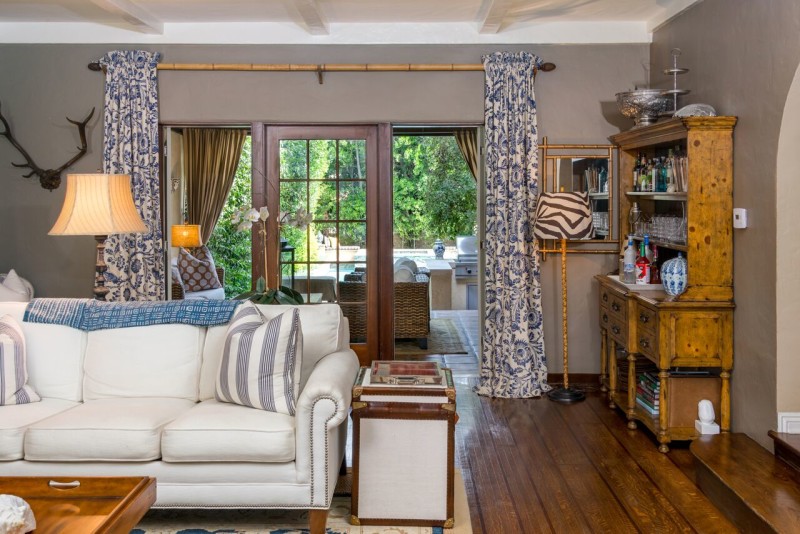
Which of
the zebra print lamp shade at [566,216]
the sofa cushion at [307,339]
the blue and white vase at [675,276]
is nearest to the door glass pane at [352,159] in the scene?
the zebra print lamp shade at [566,216]

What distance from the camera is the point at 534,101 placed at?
597cm

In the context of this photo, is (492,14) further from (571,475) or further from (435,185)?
(435,185)

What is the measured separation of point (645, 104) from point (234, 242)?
6026 millimetres

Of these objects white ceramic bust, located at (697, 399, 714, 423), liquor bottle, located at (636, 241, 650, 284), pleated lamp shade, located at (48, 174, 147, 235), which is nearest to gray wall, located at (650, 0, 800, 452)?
white ceramic bust, located at (697, 399, 714, 423)

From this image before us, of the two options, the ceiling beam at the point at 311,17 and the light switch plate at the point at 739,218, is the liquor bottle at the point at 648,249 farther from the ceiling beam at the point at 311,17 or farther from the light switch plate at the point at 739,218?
the ceiling beam at the point at 311,17

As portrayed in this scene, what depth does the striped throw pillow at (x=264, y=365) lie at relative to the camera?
11.6 ft

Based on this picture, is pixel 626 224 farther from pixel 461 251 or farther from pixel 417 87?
pixel 461 251

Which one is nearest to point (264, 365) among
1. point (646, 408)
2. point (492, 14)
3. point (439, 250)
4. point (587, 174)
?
point (646, 408)

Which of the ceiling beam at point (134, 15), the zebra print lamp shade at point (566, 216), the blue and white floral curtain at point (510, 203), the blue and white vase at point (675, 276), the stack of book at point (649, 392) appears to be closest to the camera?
the blue and white vase at point (675, 276)

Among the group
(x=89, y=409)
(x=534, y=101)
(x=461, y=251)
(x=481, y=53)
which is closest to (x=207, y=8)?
(x=481, y=53)

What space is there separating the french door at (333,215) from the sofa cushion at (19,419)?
8.16ft

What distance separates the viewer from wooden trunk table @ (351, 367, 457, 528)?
3.45m

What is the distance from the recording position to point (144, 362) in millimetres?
3928

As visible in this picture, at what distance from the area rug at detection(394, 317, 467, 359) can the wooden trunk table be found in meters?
3.81
